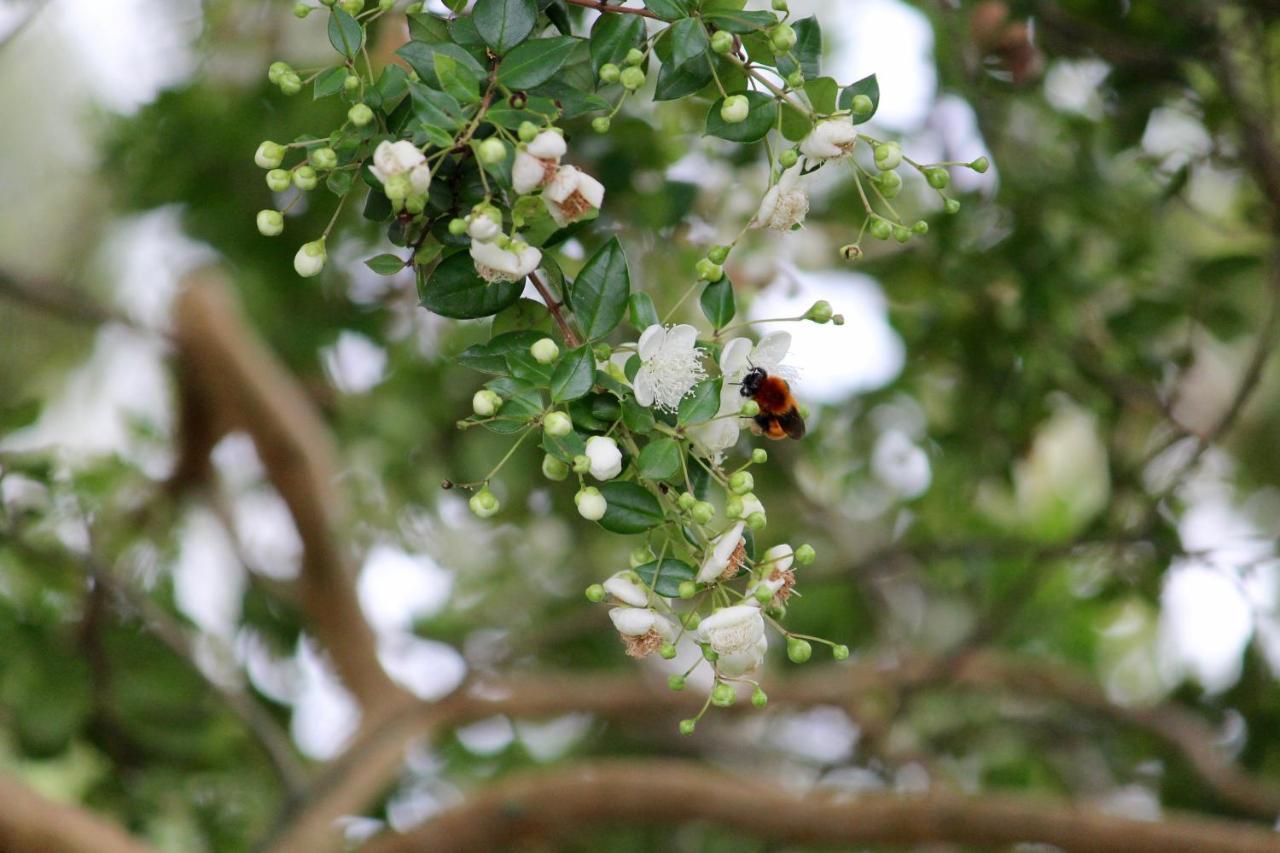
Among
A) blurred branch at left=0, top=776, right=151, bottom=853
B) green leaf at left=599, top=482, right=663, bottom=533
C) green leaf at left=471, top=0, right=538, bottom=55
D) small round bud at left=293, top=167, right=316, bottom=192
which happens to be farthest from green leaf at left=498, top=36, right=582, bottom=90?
blurred branch at left=0, top=776, right=151, bottom=853

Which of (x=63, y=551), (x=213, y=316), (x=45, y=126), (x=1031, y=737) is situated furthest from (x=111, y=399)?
(x=1031, y=737)

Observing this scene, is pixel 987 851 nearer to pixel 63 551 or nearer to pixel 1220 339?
pixel 1220 339

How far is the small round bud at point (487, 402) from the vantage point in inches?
24.0

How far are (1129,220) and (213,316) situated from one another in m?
1.38

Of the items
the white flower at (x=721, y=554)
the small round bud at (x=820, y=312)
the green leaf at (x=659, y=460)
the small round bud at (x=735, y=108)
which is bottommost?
the white flower at (x=721, y=554)

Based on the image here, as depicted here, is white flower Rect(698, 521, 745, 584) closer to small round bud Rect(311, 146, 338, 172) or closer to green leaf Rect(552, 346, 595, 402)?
green leaf Rect(552, 346, 595, 402)

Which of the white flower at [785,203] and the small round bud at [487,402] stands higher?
the white flower at [785,203]

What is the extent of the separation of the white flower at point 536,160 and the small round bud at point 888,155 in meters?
0.17

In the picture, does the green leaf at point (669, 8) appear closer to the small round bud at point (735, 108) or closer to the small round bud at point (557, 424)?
the small round bud at point (735, 108)

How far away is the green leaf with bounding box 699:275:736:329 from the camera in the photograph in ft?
2.12

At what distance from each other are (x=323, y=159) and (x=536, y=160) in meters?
0.11

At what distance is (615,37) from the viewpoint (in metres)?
0.64

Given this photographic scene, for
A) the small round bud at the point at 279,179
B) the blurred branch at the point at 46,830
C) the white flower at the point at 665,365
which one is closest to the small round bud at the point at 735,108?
the white flower at the point at 665,365

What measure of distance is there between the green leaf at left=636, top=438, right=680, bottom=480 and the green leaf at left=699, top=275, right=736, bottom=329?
0.25 ft
